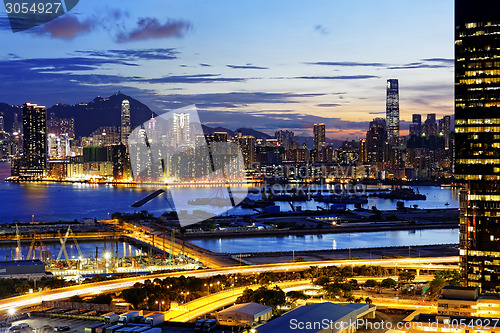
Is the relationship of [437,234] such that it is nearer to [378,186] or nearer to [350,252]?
[350,252]

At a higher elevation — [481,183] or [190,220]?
[481,183]

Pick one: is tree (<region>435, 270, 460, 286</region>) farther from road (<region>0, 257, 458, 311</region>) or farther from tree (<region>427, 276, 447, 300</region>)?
road (<region>0, 257, 458, 311</region>)

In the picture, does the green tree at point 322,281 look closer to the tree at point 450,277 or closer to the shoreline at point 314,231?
the tree at point 450,277

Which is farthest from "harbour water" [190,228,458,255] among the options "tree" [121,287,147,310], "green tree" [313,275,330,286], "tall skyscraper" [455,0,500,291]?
"tree" [121,287,147,310]

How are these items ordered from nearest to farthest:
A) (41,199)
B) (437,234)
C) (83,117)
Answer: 1. (437,234)
2. (41,199)
3. (83,117)

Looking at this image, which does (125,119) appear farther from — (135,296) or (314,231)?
(135,296)

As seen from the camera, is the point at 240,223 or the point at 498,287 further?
the point at 240,223

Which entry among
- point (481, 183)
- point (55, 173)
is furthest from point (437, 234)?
point (55, 173)
